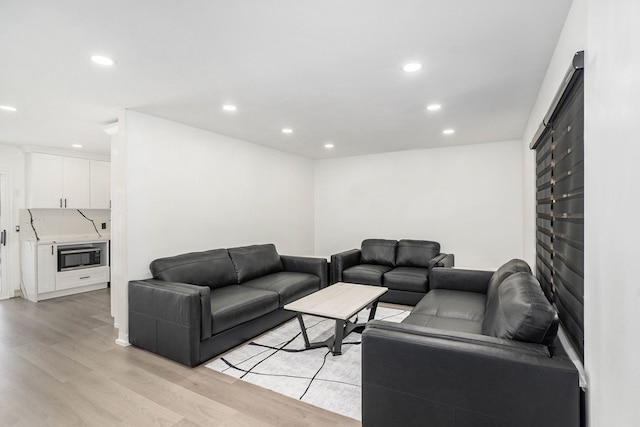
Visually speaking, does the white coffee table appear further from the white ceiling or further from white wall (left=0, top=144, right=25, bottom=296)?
white wall (left=0, top=144, right=25, bottom=296)

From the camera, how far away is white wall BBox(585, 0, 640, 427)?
3.12ft

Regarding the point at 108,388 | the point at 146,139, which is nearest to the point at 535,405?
the point at 108,388

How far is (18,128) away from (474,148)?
6542 millimetres

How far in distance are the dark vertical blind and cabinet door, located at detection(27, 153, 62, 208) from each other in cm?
690

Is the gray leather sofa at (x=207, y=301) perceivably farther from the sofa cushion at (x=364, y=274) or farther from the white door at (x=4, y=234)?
the white door at (x=4, y=234)

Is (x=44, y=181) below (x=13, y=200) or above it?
above

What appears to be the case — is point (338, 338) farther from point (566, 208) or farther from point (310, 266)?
point (566, 208)

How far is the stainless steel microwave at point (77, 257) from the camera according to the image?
529 centimetres

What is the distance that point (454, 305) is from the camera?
9.83ft

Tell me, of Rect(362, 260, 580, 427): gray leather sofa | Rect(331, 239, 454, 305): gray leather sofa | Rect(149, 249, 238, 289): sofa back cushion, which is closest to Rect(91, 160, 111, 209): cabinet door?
Rect(149, 249, 238, 289): sofa back cushion

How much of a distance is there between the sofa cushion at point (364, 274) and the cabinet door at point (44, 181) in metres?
5.09

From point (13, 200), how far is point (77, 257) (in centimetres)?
132

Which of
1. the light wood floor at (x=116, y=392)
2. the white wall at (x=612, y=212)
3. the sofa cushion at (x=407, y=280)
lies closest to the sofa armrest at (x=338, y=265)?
the sofa cushion at (x=407, y=280)

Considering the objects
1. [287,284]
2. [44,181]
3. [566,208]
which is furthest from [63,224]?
[566,208]
